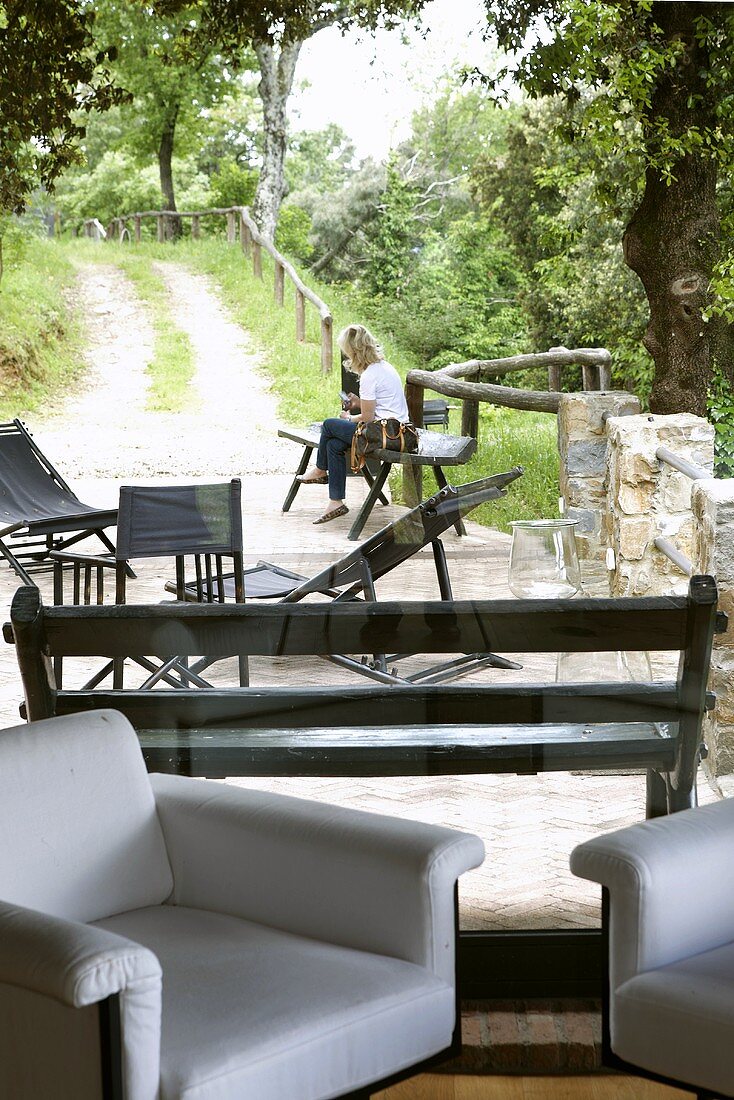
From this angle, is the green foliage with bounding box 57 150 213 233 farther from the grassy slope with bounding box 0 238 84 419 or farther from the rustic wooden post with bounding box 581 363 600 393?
the rustic wooden post with bounding box 581 363 600 393

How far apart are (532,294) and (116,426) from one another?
109 cm

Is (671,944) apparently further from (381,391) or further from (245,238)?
(245,238)

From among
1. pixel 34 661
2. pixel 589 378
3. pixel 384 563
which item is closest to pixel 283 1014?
pixel 34 661

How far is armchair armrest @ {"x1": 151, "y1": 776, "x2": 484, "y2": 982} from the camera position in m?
1.92

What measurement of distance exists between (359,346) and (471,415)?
0.33 meters

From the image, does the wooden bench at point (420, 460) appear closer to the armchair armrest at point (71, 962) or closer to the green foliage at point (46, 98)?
the green foliage at point (46, 98)

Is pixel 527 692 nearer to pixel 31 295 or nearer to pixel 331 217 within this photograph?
pixel 331 217

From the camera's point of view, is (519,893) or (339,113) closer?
(519,893)

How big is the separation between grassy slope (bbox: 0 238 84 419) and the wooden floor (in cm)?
182

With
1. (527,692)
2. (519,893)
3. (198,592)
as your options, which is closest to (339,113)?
(198,592)

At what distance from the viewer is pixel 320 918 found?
6.64 feet

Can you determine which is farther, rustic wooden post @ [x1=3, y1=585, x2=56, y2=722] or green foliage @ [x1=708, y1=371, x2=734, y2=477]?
green foliage @ [x1=708, y1=371, x2=734, y2=477]

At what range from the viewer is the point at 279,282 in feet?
10.3

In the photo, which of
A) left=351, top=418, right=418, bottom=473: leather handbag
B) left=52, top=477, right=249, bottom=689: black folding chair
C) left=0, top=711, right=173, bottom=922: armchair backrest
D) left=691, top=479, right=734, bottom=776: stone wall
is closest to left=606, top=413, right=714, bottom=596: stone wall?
left=691, top=479, right=734, bottom=776: stone wall
